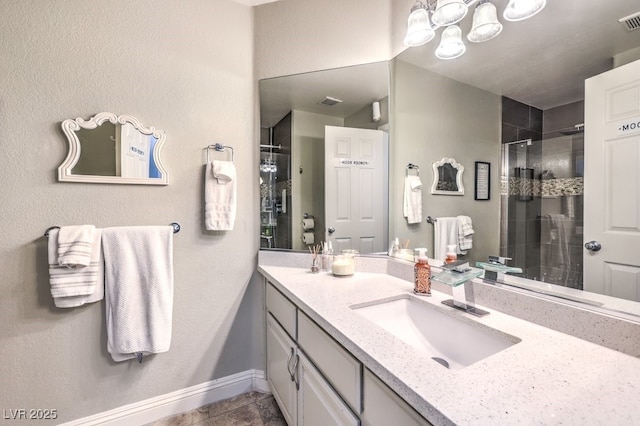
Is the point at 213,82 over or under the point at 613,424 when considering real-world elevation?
over

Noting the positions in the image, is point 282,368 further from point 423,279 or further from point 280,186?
point 280,186

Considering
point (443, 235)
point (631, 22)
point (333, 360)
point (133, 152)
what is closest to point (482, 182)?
point (443, 235)

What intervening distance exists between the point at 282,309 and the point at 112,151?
118 cm

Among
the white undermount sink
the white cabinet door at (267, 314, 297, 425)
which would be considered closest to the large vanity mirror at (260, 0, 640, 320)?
the white undermount sink

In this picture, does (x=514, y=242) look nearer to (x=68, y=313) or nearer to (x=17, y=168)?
(x=68, y=313)

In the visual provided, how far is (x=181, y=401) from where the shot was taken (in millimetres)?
1582

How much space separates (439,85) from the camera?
1.39 metres

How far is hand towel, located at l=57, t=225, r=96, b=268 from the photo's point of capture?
1.22m

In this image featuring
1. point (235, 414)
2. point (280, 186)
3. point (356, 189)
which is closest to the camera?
point (235, 414)

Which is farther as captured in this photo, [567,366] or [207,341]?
[207,341]

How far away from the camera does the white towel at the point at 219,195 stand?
1584 millimetres

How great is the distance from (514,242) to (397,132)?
34.0 inches

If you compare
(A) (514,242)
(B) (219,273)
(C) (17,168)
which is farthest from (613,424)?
(C) (17,168)

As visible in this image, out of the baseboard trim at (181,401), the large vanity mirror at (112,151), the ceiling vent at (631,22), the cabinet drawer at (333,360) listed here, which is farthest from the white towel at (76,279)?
the ceiling vent at (631,22)
